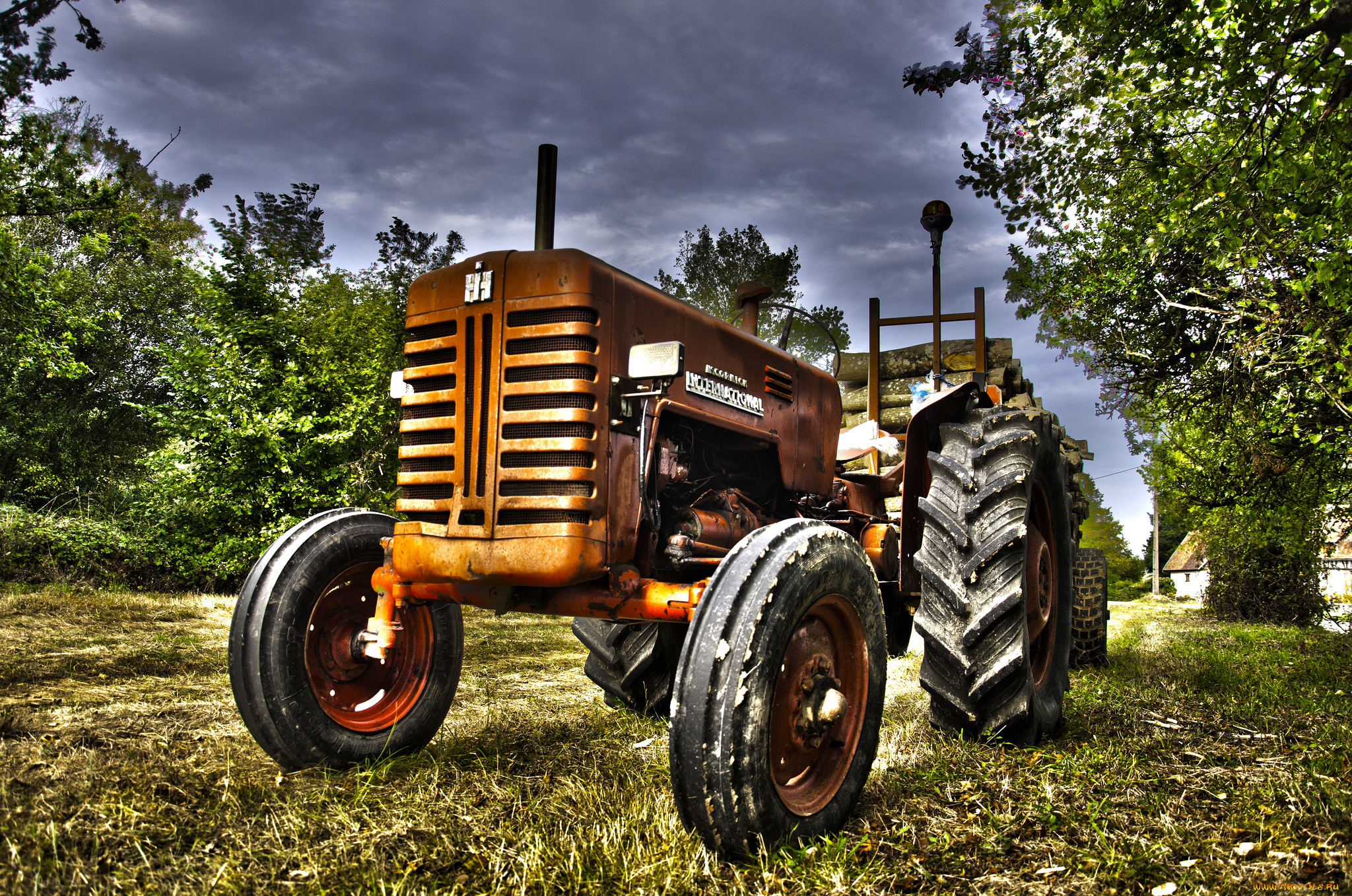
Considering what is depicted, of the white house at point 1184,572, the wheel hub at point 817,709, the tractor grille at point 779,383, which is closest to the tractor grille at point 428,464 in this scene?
the wheel hub at point 817,709

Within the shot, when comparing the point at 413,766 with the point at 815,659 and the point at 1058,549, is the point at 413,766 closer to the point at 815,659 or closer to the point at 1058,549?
the point at 815,659

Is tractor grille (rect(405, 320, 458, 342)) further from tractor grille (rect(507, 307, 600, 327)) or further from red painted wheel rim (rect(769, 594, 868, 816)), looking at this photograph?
red painted wheel rim (rect(769, 594, 868, 816))

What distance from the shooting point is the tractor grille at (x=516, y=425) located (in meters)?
2.47

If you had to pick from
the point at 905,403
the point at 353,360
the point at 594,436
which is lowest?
the point at 594,436

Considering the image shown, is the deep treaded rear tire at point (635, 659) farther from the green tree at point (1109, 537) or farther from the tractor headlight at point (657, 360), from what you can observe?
the green tree at point (1109, 537)

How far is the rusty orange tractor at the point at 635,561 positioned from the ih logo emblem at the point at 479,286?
0.01 meters

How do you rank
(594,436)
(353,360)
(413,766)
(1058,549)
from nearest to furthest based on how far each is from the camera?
1. (594,436)
2. (413,766)
3. (1058,549)
4. (353,360)

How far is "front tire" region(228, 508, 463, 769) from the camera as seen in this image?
8.81 ft

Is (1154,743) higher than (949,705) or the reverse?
the reverse

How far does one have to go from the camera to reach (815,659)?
2404 millimetres

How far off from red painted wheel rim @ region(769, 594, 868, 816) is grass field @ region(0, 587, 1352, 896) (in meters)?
0.17

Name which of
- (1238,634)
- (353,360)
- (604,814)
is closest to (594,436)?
(604,814)

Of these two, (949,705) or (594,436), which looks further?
(949,705)

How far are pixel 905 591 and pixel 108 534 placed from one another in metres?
10.0
